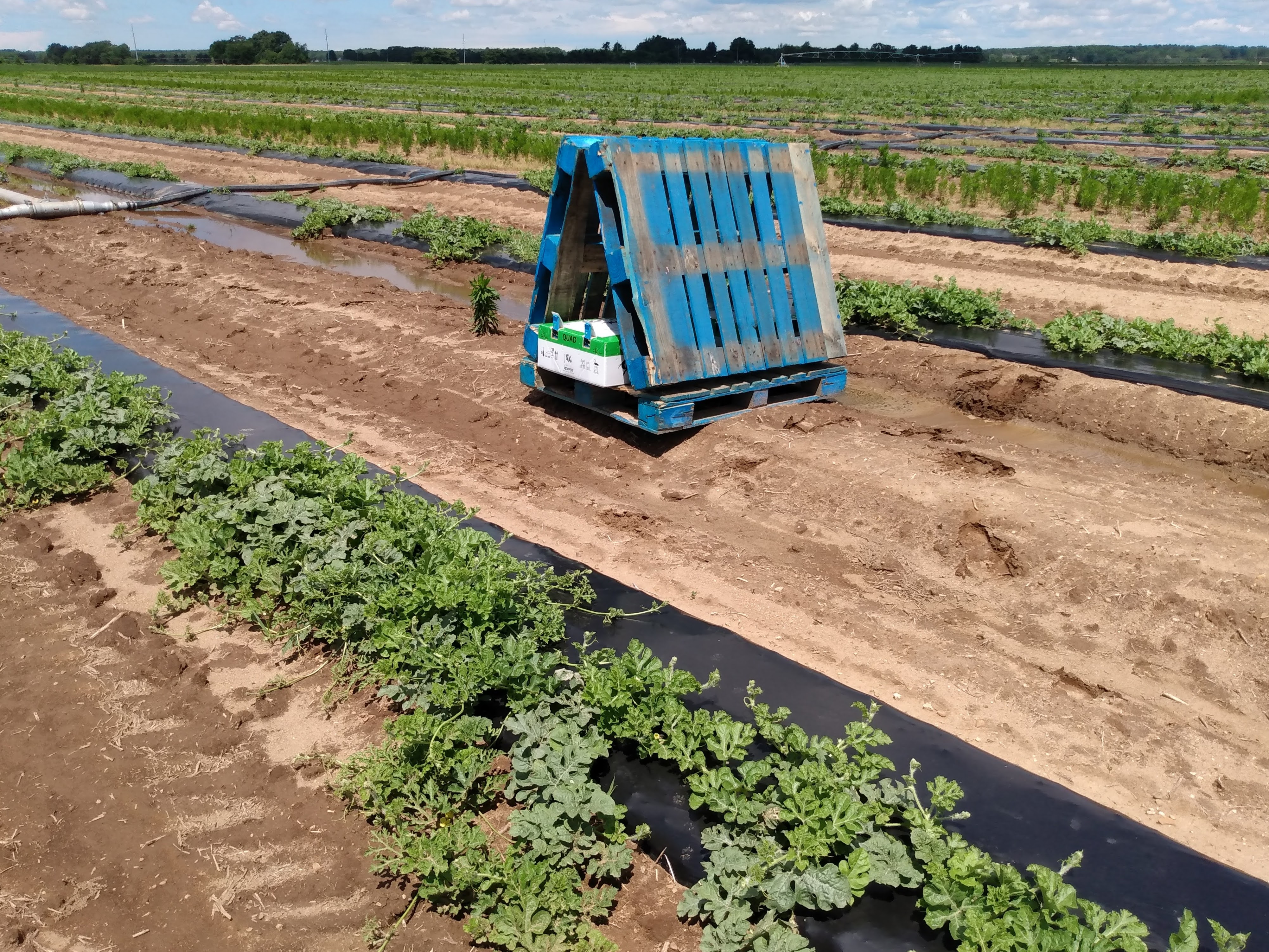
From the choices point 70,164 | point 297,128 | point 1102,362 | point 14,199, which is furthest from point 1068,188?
point 70,164

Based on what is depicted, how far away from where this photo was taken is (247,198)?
765 inches

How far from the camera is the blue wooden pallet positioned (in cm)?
700

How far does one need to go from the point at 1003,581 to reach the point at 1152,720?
1.30 m

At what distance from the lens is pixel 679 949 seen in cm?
321

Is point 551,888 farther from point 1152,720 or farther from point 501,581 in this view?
point 1152,720

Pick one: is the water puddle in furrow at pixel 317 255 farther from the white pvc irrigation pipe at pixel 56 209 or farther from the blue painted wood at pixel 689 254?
the blue painted wood at pixel 689 254

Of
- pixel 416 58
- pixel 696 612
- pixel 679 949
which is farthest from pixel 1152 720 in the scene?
pixel 416 58

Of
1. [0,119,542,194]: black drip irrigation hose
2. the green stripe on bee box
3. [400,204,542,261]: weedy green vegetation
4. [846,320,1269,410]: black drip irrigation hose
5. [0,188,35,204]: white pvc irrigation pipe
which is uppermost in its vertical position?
[0,119,542,194]: black drip irrigation hose

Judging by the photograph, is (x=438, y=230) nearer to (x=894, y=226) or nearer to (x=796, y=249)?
(x=894, y=226)

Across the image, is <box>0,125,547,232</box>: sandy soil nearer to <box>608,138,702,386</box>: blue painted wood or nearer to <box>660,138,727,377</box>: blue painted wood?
<box>660,138,727,377</box>: blue painted wood

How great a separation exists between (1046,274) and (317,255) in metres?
12.3

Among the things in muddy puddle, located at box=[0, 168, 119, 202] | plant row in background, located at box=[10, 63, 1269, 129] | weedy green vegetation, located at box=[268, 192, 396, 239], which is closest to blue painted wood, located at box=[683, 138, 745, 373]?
weedy green vegetation, located at box=[268, 192, 396, 239]

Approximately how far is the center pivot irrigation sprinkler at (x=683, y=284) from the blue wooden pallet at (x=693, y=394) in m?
0.01

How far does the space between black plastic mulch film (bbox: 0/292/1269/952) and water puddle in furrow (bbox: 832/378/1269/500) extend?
4174mm
